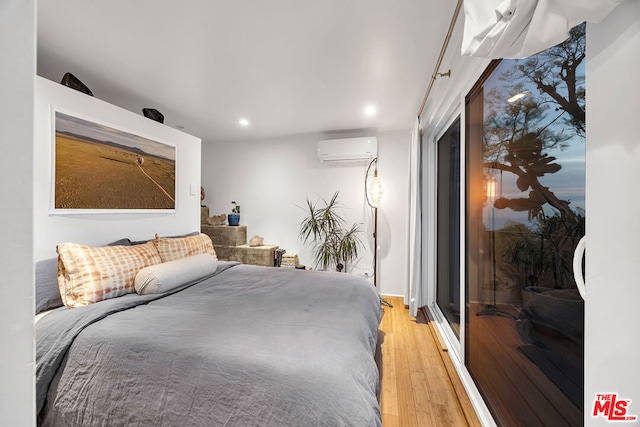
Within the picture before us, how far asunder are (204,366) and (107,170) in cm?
201

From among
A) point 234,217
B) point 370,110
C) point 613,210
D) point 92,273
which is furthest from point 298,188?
point 613,210

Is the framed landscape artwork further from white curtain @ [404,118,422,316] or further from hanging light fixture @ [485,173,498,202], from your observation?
hanging light fixture @ [485,173,498,202]

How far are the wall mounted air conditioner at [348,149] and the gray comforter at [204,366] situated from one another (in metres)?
2.55

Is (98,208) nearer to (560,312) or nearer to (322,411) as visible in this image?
(322,411)

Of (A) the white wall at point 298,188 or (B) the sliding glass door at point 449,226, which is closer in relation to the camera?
(B) the sliding glass door at point 449,226

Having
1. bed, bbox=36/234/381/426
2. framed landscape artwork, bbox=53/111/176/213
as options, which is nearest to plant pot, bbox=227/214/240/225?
framed landscape artwork, bbox=53/111/176/213

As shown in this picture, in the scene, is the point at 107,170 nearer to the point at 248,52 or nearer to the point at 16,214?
the point at 248,52

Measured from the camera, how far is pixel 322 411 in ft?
3.00

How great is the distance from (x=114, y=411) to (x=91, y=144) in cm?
196

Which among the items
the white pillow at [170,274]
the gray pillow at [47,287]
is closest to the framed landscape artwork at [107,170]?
the gray pillow at [47,287]

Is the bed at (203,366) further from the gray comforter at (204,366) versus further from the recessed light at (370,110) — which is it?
the recessed light at (370,110)

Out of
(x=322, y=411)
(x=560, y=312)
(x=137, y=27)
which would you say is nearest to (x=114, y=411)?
(x=322, y=411)

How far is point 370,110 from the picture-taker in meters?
2.97

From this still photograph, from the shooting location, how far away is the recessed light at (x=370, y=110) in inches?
114
